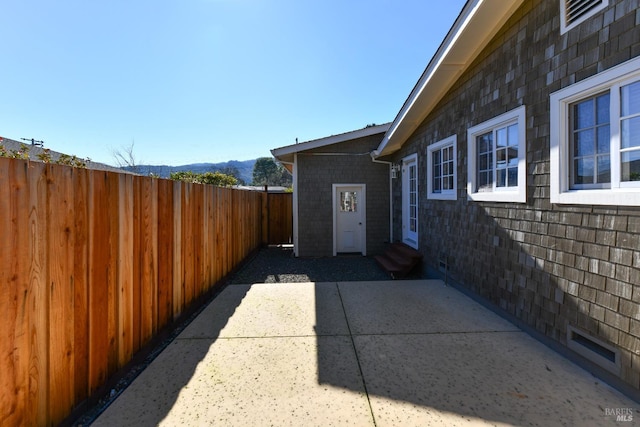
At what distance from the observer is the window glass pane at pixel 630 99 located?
2.48m

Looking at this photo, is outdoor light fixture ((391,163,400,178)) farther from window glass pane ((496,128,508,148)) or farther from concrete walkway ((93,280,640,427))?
concrete walkway ((93,280,640,427))

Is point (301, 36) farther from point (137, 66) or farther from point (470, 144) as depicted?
point (137, 66)

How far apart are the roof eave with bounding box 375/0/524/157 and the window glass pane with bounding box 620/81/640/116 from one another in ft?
6.36

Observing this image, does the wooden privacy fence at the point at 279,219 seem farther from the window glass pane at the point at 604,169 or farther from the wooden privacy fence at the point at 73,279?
the window glass pane at the point at 604,169

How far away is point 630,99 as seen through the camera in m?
2.54

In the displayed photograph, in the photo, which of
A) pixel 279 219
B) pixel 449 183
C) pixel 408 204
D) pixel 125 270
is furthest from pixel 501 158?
pixel 279 219

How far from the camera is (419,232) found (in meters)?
7.21

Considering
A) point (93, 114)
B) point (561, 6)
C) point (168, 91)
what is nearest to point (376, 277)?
point (561, 6)

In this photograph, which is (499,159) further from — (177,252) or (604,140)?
(177,252)

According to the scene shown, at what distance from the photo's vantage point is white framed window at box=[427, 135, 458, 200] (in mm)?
5574

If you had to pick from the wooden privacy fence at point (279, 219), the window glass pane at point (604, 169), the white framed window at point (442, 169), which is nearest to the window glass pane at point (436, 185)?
the white framed window at point (442, 169)

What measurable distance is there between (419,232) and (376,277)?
1.50m

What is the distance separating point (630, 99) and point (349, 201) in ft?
24.1

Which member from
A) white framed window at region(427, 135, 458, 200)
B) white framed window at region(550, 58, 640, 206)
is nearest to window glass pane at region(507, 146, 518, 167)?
white framed window at region(550, 58, 640, 206)
